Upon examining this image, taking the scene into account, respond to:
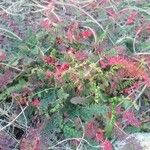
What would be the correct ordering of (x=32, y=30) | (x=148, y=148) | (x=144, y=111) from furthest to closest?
(x=32, y=30) → (x=144, y=111) → (x=148, y=148)

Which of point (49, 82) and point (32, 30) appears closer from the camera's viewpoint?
point (49, 82)

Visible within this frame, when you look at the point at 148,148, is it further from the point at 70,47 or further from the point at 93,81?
the point at 70,47

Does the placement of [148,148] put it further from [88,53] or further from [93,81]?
[88,53]

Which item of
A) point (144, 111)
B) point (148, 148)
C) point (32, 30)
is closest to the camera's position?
point (148, 148)

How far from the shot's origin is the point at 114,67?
2.62 meters

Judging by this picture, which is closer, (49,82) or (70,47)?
(49,82)

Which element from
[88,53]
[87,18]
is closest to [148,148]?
[88,53]

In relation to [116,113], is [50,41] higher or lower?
higher

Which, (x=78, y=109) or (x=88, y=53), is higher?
(x=88, y=53)

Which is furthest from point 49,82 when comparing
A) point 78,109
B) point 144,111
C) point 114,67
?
point 144,111

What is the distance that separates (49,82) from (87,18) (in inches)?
27.8

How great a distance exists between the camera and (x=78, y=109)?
2.55 metres

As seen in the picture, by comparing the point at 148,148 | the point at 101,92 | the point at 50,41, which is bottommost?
the point at 148,148

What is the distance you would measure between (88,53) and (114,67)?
19 centimetres
